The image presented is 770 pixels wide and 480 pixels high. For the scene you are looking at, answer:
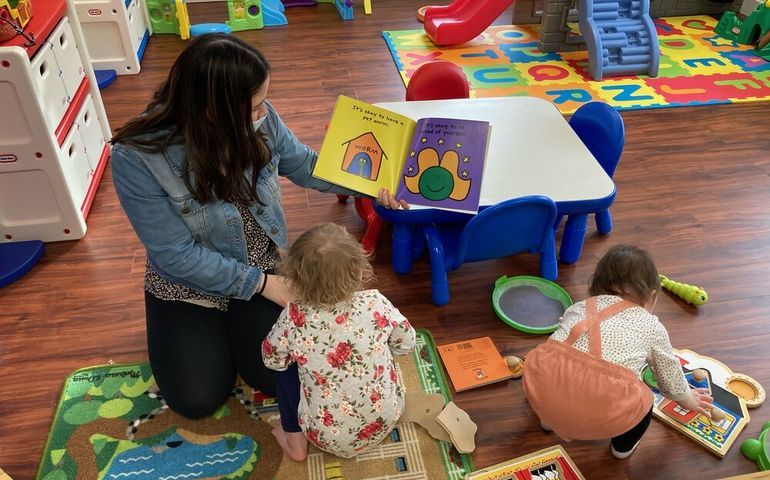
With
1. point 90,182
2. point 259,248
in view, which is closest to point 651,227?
point 259,248

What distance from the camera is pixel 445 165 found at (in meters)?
2.06

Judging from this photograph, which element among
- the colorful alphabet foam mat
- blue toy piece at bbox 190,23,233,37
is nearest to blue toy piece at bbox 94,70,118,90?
blue toy piece at bbox 190,23,233,37

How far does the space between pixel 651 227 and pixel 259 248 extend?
1.68 m

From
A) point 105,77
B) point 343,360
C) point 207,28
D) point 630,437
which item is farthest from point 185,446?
point 207,28

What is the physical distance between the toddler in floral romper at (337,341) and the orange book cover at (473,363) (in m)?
0.39

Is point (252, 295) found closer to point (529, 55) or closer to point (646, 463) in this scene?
point (646, 463)

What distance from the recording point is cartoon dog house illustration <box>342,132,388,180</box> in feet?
6.53

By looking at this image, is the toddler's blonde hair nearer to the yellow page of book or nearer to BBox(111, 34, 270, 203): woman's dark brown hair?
BBox(111, 34, 270, 203): woman's dark brown hair

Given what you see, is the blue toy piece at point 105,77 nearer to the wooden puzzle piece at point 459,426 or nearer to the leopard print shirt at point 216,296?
the leopard print shirt at point 216,296

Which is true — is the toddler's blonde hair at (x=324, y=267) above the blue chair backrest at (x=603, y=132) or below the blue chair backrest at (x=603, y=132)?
above

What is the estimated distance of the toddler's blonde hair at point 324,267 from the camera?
134 centimetres

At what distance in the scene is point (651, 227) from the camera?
258 cm

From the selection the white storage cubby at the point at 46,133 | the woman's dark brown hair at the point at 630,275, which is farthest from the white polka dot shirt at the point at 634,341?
the white storage cubby at the point at 46,133

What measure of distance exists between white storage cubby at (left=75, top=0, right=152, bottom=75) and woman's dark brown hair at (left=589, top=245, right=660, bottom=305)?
10.3ft
